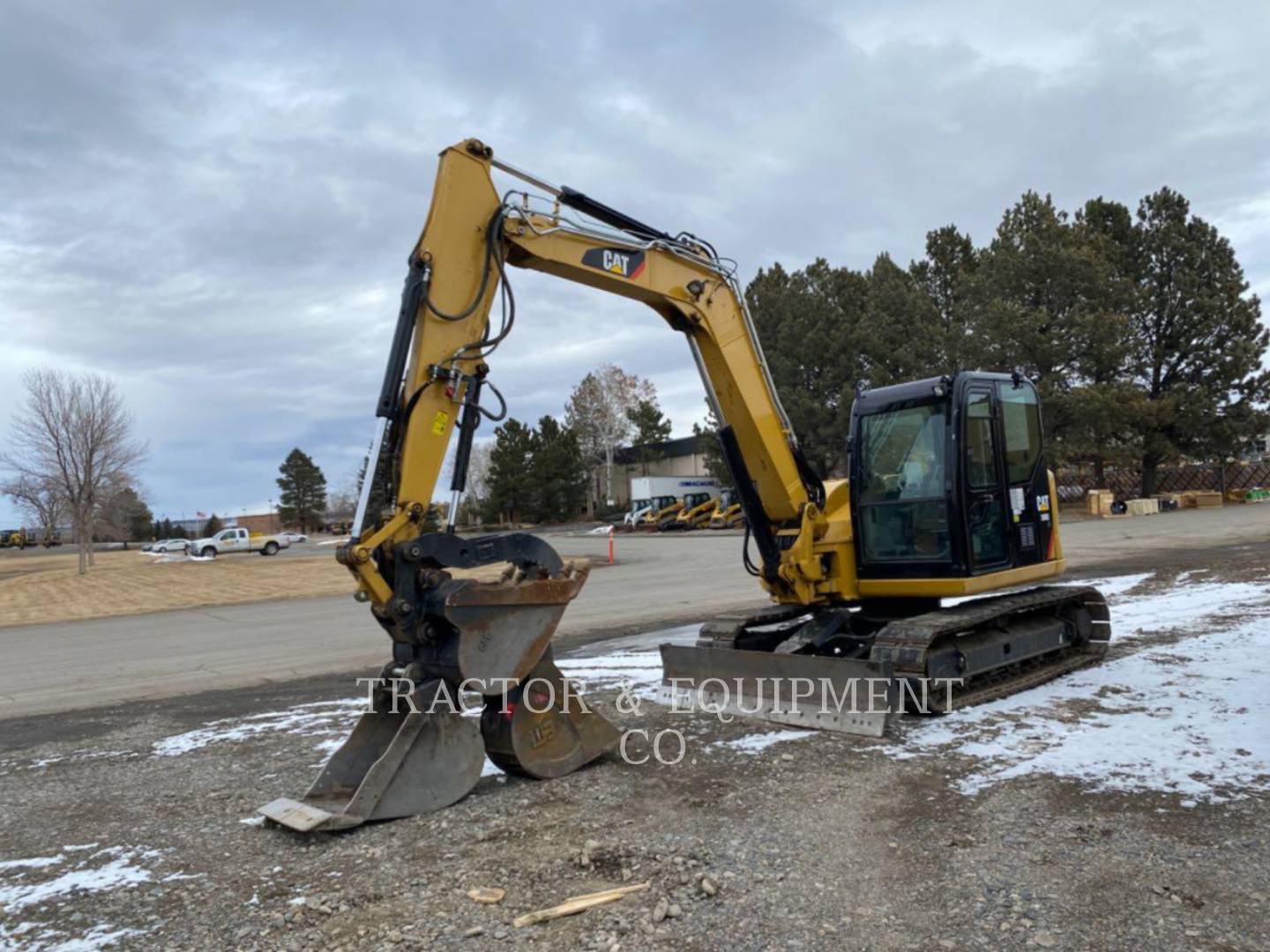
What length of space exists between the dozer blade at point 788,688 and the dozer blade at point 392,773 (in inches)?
98.3

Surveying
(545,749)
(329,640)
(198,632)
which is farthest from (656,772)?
(198,632)

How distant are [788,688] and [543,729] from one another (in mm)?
2096

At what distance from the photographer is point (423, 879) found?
4.13 m

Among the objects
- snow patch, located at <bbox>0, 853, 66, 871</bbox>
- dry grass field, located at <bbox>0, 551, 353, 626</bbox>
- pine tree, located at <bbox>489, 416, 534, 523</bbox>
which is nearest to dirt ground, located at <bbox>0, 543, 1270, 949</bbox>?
snow patch, located at <bbox>0, 853, 66, 871</bbox>

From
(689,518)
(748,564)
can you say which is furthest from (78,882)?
(689,518)

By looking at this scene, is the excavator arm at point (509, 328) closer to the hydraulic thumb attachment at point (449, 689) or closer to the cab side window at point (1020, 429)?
the hydraulic thumb attachment at point (449, 689)

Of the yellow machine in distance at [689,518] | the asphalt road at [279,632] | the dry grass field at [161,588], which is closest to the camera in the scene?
the asphalt road at [279,632]

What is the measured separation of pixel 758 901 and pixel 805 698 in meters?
2.97

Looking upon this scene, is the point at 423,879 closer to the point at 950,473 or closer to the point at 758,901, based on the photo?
the point at 758,901

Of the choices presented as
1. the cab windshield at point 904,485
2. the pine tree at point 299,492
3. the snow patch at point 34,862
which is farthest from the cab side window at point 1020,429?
the pine tree at point 299,492

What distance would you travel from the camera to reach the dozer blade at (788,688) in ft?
20.8

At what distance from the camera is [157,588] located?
2589 cm

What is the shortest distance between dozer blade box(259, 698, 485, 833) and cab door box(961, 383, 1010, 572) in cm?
417

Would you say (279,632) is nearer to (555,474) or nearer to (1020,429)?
(1020,429)
